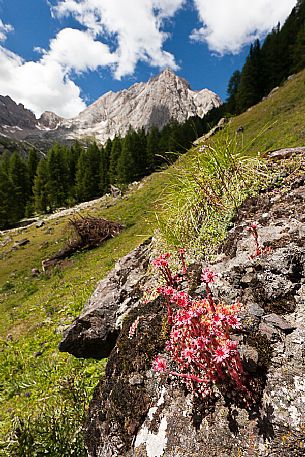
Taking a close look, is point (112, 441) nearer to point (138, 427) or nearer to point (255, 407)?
point (138, 427)

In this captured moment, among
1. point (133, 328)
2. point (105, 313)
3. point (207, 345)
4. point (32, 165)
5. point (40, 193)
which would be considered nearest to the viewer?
point (207, 345)

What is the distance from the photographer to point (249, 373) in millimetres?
1672

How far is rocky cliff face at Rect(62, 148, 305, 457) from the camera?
59.2 inches

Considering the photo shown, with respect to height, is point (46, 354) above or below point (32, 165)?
below

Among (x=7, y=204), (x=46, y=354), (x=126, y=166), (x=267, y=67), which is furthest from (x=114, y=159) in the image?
(x=46, y=354)

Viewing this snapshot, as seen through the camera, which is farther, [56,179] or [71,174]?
[71,174]

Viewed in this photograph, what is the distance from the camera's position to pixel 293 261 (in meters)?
2.19

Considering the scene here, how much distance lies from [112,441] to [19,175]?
6693cm

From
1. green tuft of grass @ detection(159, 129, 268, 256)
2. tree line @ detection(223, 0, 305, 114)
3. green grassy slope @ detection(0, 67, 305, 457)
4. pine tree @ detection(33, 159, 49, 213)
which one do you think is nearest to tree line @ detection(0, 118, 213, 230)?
pine tree @ detection(33, 159, 49, 213)

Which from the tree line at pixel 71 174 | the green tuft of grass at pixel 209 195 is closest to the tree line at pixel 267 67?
the tree line at pixel 71 174

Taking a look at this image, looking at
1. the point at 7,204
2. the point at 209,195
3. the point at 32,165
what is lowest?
the point at 209,195

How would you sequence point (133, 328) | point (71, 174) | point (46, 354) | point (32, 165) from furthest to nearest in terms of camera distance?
point (32, 165), point (71, 174), point (46, 354), point (133, 328)

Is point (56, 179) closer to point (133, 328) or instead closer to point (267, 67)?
point (267, 67)

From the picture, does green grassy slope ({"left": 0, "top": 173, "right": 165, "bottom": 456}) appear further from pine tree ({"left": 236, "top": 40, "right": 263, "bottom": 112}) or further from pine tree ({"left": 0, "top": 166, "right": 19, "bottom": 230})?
pine tree ({"left": 236, "top": 40, "right": 263, "bottom": 112})
